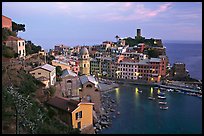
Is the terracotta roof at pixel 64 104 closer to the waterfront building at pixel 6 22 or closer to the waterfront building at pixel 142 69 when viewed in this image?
the waterfront building at pixel 6 22

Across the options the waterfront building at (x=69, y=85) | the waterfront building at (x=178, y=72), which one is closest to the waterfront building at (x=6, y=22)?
the waterfront building at (x=69, y=85)

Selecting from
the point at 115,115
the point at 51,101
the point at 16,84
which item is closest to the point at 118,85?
the point at 115,115

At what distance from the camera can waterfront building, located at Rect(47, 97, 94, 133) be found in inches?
220

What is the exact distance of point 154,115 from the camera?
8203 mm

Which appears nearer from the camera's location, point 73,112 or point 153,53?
point 73,112

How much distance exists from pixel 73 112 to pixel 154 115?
3571 millimetres

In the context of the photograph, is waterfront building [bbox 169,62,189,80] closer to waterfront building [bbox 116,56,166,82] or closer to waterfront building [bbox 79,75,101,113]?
waterfront building [bbox 116,56,166,82]

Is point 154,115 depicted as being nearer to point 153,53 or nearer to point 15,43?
point 15,43

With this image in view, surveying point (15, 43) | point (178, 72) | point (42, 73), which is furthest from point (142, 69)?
point (15, 43)

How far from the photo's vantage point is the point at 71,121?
5.59 m

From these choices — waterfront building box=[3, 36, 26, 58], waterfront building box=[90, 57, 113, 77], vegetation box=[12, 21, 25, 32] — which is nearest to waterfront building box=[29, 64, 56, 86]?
waterfront building box=[3, 36, 26, 58]

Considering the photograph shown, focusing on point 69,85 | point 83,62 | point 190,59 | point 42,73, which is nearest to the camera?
point 42,73

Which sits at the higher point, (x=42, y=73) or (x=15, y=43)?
(x=15, y=43)

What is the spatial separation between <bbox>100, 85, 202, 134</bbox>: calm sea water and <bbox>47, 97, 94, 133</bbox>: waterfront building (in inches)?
32.0
